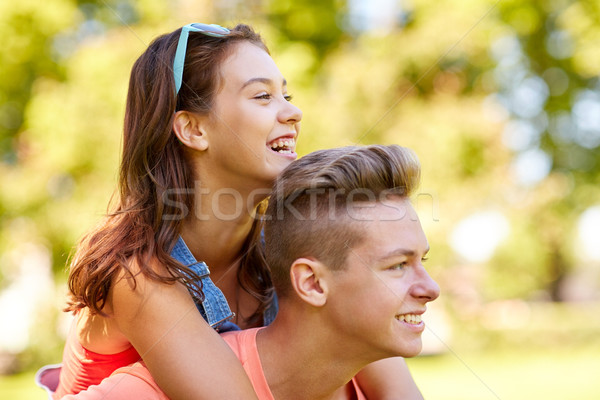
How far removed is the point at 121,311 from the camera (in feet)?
7.91

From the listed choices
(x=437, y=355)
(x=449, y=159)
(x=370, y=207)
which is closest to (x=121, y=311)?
(x=370, y=207)

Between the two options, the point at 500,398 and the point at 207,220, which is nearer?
the point at 207,220

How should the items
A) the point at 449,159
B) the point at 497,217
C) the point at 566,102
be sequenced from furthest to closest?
the point at 566,102 < the point at 497,217 < the point at 449,159

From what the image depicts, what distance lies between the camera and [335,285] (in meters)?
2.27

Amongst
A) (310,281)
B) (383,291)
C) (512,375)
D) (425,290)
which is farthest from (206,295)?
(512,375)

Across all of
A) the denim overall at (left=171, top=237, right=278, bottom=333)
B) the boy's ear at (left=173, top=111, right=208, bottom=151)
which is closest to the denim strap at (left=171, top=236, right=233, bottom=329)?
the denim overall at (left=171, top=237, right=278, bottom=333)

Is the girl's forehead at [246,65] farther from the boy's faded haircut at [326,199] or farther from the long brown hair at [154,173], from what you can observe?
the boy's faded haircut at [326,199]

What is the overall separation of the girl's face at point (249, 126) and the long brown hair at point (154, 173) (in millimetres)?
67

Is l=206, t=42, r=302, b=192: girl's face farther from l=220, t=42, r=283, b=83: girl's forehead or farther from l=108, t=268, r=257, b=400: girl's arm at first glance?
l=108, t=268, r=257, b=400: girl's arm

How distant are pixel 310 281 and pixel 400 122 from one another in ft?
31.8

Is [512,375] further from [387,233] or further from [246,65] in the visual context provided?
[387,233]

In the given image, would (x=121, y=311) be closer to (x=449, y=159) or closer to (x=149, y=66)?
A: (x=149, y=66)

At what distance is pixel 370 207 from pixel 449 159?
9200mm

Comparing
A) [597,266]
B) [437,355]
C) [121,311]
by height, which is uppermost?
[597,266]
